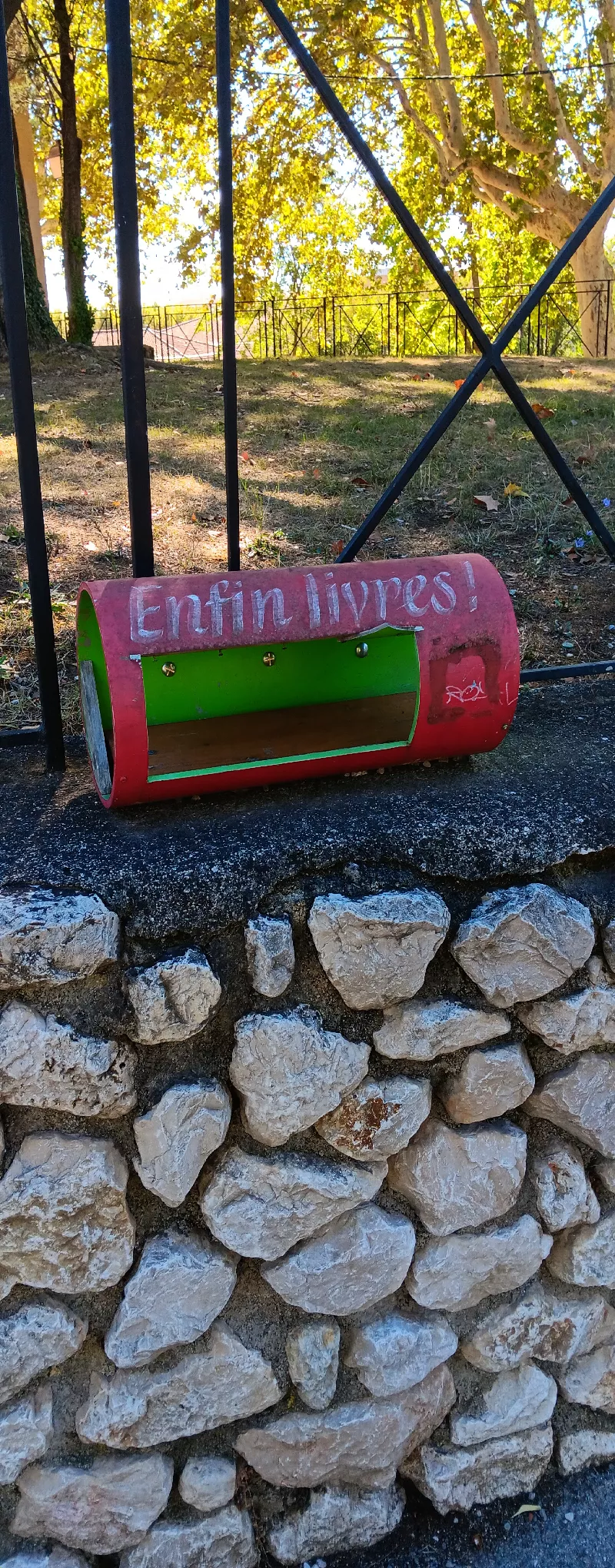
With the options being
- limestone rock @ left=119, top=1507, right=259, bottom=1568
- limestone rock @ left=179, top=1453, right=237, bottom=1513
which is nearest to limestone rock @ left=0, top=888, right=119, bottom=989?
limestone rock @ left=179, top=1453, right=237, bottom=1513

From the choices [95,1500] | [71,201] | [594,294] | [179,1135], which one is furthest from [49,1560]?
[594,294]

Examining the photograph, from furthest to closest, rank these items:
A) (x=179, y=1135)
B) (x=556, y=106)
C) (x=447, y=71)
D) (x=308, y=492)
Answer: (x=556, y=106)
(x=447, y=71)
(x=308, y=492)
(x=179, y=1135)

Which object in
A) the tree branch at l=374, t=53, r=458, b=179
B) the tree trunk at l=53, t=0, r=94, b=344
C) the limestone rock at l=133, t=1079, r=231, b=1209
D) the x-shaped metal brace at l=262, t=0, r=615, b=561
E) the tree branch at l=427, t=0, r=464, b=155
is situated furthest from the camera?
the tree branch at l=374, t=53, r=458, b=179

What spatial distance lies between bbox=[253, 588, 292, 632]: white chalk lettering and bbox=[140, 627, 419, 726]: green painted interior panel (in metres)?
0.04

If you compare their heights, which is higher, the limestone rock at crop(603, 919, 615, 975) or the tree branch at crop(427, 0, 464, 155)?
the tree branch at crop(427, 0, 464, 155)

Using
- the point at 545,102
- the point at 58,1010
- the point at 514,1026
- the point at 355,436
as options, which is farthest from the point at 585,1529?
the point at 545,102

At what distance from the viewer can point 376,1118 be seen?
177 cm

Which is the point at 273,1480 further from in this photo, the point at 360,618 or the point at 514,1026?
the point at 360,618

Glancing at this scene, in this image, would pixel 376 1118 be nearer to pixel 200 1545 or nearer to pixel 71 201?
pixel 200 1545

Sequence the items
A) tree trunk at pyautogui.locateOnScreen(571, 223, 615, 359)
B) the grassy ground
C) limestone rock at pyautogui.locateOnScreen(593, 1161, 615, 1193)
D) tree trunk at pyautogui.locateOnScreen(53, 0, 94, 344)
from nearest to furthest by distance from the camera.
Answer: limestone rock at pyautogui.locateOnScreen(593, 1161, 615, 1193) → the grassy ground → tree trunk at pyautogui.locateOnScreen(53, 0, 94, 344) → tree trunk at pyautogui.locateOnScreen(571, 223, 615, 359)

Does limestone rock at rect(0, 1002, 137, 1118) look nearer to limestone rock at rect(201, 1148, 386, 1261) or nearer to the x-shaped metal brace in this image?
limestone rock at rect(201, 1148, 386, 1261)

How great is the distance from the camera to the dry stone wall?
1623mm

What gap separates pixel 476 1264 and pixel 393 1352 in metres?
0.21

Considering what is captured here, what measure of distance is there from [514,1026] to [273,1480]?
90cm
